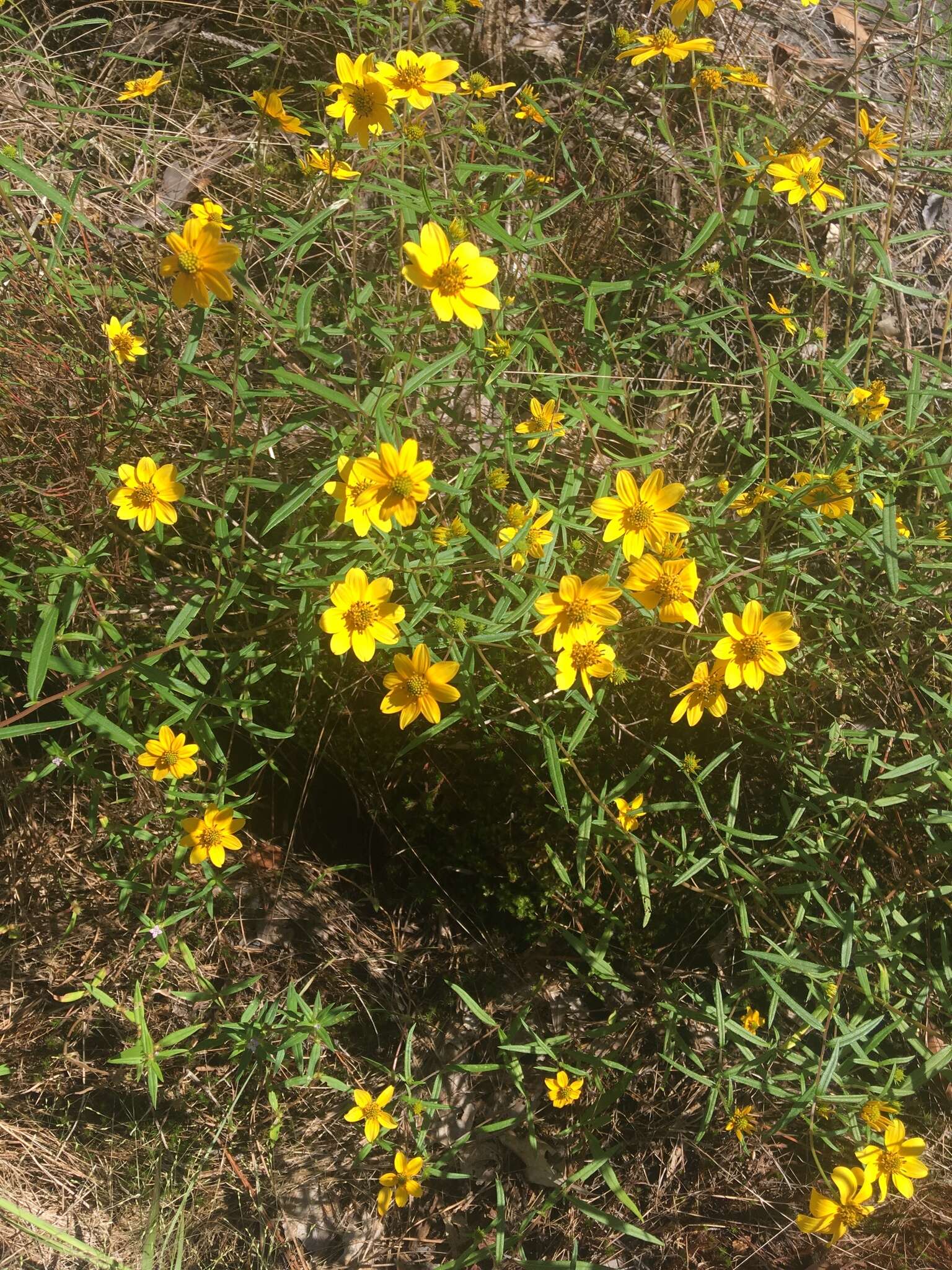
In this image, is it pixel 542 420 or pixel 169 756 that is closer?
pixel 169 756

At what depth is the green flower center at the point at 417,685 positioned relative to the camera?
1.81 metres

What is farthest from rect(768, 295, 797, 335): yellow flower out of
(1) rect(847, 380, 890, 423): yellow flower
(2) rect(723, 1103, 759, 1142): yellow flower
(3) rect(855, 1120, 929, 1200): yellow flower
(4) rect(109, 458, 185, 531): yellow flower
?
(2) rect(723, 1103, 759, 1142): yellow flower

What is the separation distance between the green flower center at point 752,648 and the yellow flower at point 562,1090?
135 centimetres

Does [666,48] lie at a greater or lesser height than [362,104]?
greater

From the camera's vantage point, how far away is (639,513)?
6.02 ft

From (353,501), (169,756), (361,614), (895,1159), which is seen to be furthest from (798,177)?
(895,1159)

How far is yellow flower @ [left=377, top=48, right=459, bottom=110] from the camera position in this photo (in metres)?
1.71

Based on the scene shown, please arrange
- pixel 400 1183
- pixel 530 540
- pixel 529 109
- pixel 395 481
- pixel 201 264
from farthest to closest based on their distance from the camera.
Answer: pixel 529 109 → pixel 400 1183 → pixel 530 540 → pixel 395 481 → pixel 201 264

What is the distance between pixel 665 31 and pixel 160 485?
1.73m

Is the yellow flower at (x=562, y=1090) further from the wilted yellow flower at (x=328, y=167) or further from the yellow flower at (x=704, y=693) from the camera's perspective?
the wilted yellow flower at (x=328, y=167)

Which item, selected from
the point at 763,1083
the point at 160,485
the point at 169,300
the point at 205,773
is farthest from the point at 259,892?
the point at 169,300

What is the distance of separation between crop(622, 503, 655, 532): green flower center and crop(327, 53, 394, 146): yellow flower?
0.91 m

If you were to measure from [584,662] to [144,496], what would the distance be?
109 cm

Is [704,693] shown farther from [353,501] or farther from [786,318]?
[786,318]
